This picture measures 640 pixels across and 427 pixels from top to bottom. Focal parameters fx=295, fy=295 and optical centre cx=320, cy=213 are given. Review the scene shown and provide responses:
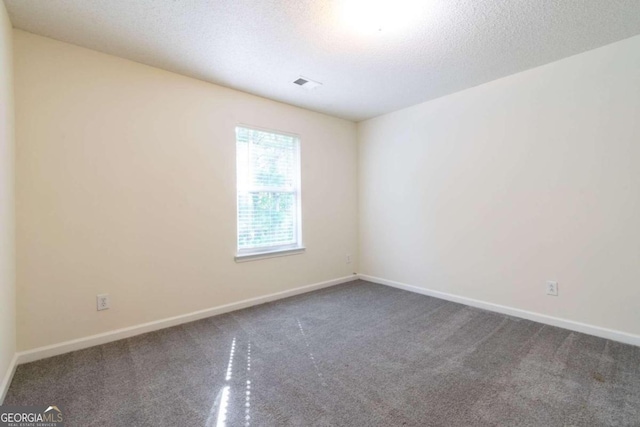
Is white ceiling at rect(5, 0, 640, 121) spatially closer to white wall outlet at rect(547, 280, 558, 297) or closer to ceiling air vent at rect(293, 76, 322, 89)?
ceiling air vent at rect(293, 76, 322, 89)

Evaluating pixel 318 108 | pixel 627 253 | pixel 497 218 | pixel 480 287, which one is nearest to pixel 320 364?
pixel 480 287

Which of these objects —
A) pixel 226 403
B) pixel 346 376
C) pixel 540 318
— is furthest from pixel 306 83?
pixel 540 318

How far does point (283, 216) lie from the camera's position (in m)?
3.73

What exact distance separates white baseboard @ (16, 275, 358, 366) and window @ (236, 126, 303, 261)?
1.66 feet

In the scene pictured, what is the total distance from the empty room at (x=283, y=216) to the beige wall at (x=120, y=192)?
2cm

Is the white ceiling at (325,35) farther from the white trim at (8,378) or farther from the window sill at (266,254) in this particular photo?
the white trim at (8,378)

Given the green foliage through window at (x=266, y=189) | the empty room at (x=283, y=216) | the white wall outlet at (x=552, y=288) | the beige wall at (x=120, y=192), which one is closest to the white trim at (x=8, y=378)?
the empty room at (x=283, y=216)

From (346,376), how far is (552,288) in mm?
2128

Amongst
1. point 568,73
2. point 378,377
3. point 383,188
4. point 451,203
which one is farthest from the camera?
point 383,188

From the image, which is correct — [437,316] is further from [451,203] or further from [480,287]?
[451,203]

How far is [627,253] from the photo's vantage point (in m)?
2.33

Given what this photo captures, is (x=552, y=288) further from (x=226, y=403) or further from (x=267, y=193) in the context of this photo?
(x=267, y=193)

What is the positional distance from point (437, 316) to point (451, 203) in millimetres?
1277

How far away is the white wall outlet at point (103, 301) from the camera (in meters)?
2.42
